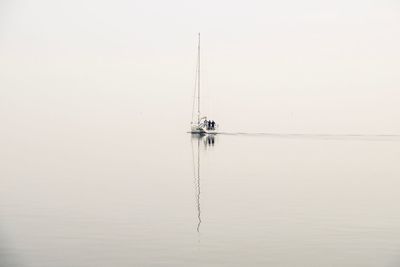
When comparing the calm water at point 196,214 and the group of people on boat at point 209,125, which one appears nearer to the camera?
the calm water at point 196,214

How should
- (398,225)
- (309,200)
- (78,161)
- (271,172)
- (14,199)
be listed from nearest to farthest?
(398,225) < (14,199) < (309,200) < (271,172) < (78,161)

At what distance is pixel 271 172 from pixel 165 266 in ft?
113

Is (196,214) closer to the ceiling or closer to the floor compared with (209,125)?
closer to the floor

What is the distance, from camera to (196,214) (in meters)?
32.4

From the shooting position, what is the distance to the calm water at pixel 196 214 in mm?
23256

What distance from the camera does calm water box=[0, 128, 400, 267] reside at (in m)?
23.3

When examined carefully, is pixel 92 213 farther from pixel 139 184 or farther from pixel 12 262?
pixel 139 184

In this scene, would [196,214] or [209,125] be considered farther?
[209,125]

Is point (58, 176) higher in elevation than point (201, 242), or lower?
higher

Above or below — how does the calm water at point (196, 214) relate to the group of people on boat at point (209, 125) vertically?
below

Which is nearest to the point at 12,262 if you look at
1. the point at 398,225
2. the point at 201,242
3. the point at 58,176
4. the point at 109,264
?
the point at 109,264

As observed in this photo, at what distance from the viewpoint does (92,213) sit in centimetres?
3141

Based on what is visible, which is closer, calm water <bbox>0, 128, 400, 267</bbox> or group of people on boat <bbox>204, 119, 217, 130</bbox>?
calm water <bbox>0, 128, 400, 267</bbox>

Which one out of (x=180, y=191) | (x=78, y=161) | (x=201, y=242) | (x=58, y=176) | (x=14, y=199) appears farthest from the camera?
(x=78, y=161)
